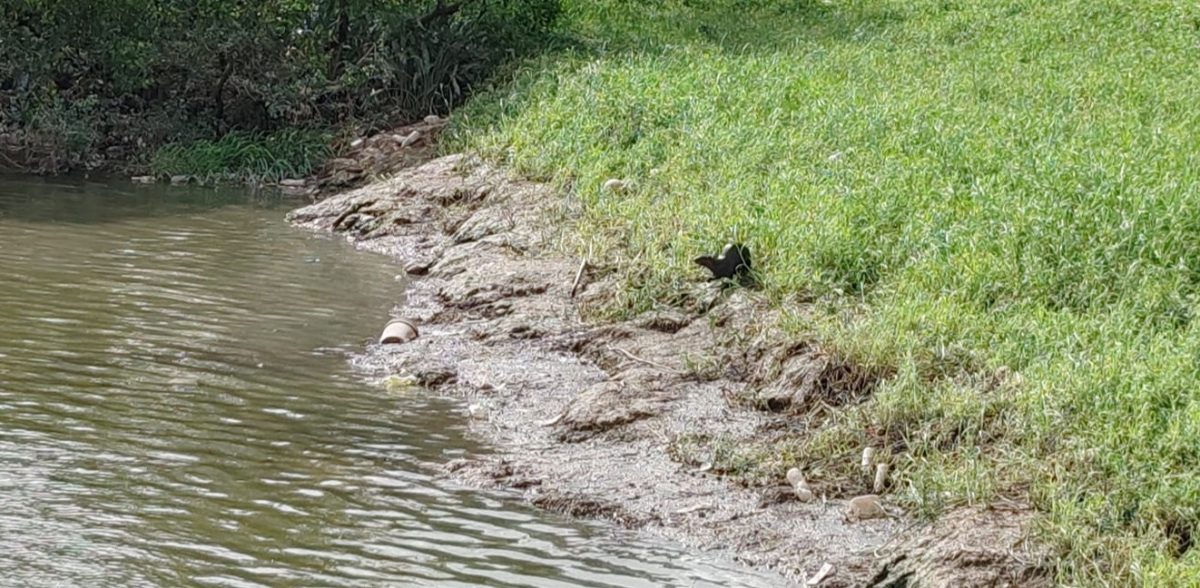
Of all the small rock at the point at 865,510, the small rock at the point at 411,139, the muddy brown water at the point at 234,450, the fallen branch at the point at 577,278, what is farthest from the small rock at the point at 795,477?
the small rock at the point at 411,139

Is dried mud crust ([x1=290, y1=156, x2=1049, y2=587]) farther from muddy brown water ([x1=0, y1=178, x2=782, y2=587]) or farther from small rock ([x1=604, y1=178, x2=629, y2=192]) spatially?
small rock ([x1=604, y1=178, x2=629, y2=192])

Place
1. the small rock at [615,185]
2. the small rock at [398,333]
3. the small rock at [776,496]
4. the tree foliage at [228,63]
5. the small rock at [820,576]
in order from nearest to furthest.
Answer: the small rock at [820,576] < the small rock at [776,496] < the small rock at [398,333] < the small rock at [615,185] < the tree foliage at [228,63]

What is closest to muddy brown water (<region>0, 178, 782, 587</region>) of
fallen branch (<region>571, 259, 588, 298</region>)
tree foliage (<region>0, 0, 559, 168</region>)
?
fallen branch (<region>571, 259, 588, 298</region>)

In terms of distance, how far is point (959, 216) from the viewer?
862 cm

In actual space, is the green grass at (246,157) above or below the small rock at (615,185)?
below

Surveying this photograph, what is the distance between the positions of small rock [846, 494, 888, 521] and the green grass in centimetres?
1000

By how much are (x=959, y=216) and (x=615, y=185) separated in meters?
2.88

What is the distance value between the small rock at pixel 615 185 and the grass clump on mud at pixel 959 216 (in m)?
0.09

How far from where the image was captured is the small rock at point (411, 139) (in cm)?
1448

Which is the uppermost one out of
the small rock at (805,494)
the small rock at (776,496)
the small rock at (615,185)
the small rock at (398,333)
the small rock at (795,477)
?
the small rock at (615,185)

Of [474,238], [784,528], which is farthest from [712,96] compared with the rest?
[784,528]

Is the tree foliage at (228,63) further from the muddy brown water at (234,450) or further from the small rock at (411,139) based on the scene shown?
the muddy brown water at (234,450)

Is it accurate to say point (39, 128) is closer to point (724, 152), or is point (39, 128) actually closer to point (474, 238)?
point (474, 238)

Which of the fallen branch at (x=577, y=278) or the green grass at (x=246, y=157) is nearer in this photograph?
the fallen branch at (x=577, y=278)
